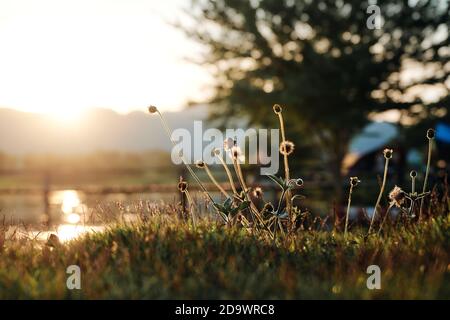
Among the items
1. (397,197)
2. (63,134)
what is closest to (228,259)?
(397,197)

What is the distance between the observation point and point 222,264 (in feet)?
16.9

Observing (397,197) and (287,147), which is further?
(287,147)

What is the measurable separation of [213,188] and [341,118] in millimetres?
6326

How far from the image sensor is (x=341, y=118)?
2002 cm

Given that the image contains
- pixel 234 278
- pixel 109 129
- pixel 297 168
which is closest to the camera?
pixel 234 278

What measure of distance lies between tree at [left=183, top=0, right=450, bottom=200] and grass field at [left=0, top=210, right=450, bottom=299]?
13.9 m

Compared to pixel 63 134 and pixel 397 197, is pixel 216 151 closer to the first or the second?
pixel 397 197

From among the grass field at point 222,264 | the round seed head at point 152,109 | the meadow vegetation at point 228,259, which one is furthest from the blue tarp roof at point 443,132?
the round seed head at point 152,109

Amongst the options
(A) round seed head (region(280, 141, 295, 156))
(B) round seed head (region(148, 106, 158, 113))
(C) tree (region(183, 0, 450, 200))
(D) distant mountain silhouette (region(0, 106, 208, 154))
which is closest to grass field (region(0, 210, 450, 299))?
(A) round seed head (region(280, 141, 295, 156))

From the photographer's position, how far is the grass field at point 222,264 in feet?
14.8

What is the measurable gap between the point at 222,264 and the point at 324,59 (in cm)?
1501

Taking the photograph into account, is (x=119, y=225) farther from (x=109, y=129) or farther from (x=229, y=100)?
(x=109, y=129)
